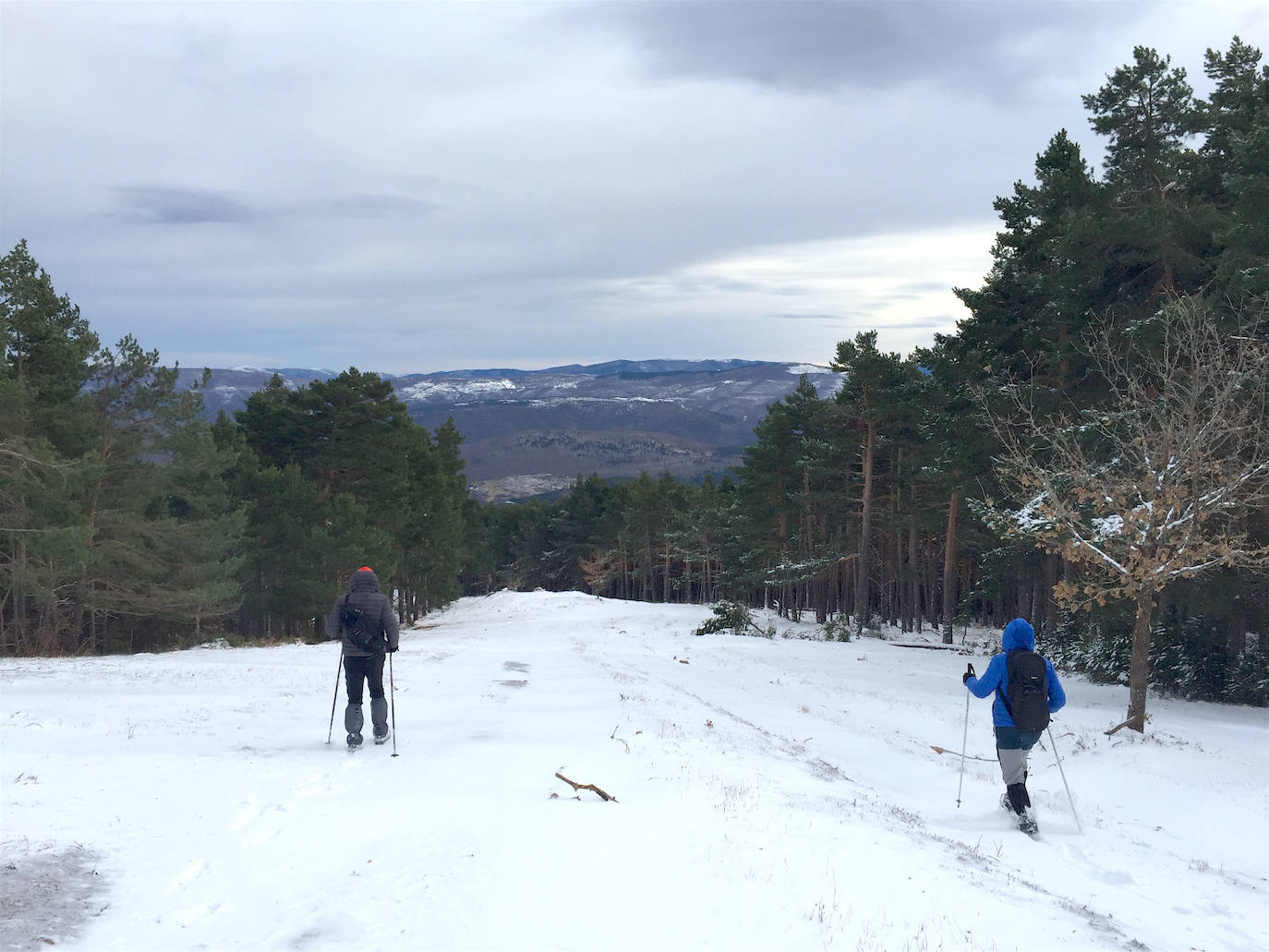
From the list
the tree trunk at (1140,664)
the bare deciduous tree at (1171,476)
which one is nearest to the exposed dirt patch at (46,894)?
the bare deciduous tree at (1171,476)

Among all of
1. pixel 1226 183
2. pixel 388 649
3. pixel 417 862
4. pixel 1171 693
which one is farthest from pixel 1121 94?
pixel 417 862

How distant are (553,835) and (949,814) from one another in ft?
18.5

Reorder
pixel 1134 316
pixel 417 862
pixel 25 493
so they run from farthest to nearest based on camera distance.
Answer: pixel 25 493
pixel 1134 316
pixel 417 862

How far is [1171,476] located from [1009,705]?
863 cm

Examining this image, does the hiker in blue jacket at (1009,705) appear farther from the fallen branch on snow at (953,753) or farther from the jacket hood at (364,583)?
the jacket hood at (364,583)

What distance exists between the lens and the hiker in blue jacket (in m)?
8.87

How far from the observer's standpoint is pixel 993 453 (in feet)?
80.6

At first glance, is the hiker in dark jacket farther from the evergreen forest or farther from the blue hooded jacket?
the evergreen forest

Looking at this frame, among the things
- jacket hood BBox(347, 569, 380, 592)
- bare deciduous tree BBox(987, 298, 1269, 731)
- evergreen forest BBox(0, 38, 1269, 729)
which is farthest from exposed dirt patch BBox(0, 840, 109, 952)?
bare deciduous tree BBox(987, 298, 1269, 731)

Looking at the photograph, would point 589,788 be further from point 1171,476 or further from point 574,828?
point 1171,476

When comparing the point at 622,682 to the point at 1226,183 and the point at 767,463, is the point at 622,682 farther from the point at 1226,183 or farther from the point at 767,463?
the point at 767,463

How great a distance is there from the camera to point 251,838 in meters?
6.36

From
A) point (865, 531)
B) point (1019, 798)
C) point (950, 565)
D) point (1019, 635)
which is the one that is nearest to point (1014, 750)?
point (1019, 798)

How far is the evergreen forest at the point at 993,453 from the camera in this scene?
15.9 m
